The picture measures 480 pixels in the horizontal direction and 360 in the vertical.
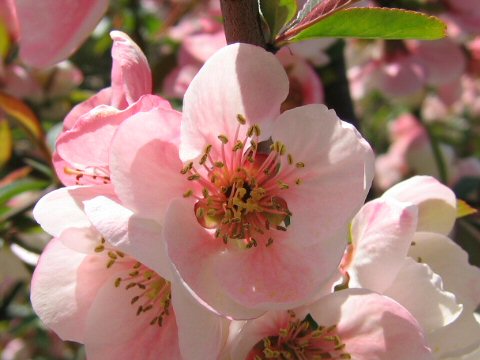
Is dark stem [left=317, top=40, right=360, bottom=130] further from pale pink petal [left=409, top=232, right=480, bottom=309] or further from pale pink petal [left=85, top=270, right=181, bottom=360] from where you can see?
pale pink petal [left=85, top=270, right=181, bottom=360]

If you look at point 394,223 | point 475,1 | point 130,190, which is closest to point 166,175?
point 130,190

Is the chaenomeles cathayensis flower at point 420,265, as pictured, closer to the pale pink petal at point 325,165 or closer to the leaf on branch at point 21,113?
the pale pink petal at point 325,165

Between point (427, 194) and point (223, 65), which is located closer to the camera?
point (223, 65)

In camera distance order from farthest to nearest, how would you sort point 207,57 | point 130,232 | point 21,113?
point 207,57 → point 21,113 → point 130,232

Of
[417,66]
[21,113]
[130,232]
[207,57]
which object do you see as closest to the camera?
[130,232]

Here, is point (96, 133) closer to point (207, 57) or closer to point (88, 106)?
point (88, 106)

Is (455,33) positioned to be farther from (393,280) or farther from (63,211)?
(63,211)

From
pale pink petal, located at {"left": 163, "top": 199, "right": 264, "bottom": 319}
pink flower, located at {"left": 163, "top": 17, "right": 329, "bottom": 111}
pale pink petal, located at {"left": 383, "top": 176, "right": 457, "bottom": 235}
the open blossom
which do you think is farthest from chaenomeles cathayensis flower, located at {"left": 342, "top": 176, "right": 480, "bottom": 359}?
the open blossom

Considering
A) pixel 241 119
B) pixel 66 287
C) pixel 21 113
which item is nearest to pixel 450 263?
pixel 241 119
